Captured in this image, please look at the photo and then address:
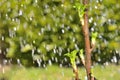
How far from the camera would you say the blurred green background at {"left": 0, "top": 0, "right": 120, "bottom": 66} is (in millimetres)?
5441

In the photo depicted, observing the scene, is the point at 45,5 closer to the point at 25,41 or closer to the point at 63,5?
the point at 63,5

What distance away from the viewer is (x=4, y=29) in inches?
221

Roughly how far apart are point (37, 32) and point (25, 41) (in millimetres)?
259

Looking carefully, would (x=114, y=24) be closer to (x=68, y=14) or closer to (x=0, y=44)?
(x=68, y=14)

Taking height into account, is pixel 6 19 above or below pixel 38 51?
above

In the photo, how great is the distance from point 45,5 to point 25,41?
0.67 metres

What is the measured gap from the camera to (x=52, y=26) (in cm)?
547

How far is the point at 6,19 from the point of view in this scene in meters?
5.53

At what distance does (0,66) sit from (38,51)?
0.73m

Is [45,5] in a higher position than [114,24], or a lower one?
higher

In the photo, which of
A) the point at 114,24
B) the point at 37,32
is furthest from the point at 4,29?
the point at 114,24

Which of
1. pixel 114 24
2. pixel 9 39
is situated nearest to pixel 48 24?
pixel 9 39

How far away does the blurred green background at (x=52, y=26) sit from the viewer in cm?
544

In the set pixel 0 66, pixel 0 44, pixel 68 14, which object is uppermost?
pixel 68 14
